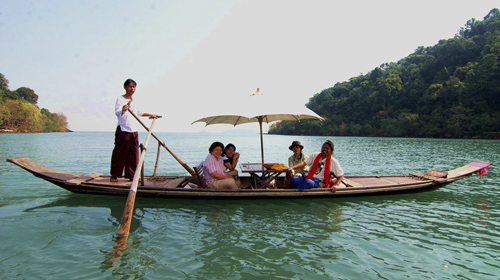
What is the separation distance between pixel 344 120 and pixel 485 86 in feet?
149

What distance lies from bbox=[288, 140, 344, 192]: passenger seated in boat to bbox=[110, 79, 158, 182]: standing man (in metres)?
4.43

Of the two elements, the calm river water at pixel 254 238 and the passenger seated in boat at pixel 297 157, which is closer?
the calm river water at pixel 254 238

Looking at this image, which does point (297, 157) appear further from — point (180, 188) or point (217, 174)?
point (180, 188)

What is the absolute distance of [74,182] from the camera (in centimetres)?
737

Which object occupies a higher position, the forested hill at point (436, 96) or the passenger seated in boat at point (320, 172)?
the forested hill at point (436, 96)

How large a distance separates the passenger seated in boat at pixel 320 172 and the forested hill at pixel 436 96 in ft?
198

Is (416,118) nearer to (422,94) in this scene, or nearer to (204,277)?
(422,94)

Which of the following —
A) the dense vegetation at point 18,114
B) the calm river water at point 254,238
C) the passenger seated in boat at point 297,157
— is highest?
the dense vegetation at point 18,114

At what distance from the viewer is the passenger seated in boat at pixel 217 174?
7.54 metres

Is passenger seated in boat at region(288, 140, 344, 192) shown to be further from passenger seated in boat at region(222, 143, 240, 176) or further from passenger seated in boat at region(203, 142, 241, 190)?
passenger seated in boat at region(203, 142, 241, 190)

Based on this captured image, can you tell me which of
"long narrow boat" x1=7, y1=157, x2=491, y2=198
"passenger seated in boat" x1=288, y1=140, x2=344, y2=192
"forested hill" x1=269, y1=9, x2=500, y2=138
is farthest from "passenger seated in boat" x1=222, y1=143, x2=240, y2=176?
"forested hill" x1=269, y1=9, x2=500, y2=138

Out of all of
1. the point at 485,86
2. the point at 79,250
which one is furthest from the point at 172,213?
the point at 485,86

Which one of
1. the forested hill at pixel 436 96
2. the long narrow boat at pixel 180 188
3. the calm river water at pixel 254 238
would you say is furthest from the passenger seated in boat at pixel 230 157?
the forested hill at pixel 436 96

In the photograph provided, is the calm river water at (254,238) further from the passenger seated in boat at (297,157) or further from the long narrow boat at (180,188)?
the passenger seated in boat at (297,157)
